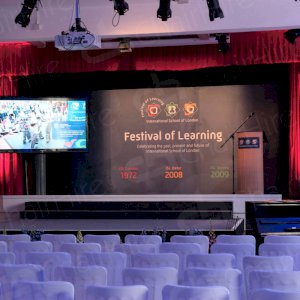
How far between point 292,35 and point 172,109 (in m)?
3.43

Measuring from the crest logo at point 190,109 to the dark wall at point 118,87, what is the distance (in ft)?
1.23

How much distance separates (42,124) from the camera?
1229cm

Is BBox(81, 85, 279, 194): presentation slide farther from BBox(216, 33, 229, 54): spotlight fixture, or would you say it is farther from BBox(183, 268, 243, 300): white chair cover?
BBox(183, 268, 243, 300): white chair cover

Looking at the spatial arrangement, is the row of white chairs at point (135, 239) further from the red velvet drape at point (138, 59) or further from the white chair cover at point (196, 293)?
the red velvet drape at point (138, 59)

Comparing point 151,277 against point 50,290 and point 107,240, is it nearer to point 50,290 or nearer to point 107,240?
point 50,290

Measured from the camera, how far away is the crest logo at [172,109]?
13.4m

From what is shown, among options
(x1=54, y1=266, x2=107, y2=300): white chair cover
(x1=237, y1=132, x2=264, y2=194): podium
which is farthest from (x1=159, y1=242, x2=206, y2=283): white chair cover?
(x1=237, y1=132, x2=264, y2=194): podium

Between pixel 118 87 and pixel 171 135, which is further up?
pixel 118 87

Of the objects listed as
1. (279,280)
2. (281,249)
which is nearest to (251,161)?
(281,249)

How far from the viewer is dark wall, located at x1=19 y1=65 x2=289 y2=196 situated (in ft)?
42.3

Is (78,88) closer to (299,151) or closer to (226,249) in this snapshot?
(299,151)

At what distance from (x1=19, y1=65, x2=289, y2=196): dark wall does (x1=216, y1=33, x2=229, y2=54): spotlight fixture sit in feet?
6.04

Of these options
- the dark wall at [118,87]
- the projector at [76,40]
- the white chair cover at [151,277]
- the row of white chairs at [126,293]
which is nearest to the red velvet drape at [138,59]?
the dark wall at [118,87]

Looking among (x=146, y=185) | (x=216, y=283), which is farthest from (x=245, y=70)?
(x=216, y=283)
